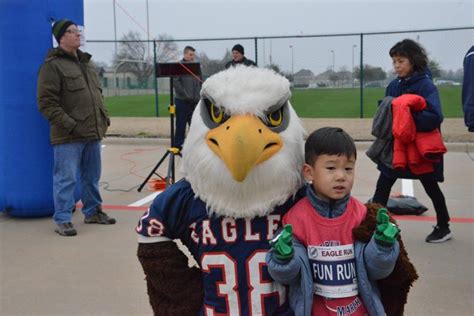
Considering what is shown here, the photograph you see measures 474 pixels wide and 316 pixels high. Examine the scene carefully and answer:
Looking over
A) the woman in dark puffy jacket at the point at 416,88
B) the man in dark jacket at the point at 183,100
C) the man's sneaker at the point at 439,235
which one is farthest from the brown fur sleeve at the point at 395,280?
the man in dark jacket at the point at 183,100

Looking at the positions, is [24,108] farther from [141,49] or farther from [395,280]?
[141,49]

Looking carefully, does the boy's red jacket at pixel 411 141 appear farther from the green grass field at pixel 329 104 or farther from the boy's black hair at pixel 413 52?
the green grass field at pixel 329 104

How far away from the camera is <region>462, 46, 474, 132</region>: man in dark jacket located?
13.3ft

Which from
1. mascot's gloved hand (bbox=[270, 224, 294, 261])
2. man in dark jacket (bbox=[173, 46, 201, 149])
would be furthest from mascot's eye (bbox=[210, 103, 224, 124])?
man in dark jacket (bbox=[173, 46, 201, 149])

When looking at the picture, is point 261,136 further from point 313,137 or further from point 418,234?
point 418,234

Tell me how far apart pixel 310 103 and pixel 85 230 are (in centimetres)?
2081

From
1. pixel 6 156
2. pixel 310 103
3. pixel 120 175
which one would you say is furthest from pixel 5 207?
pixel 310 103

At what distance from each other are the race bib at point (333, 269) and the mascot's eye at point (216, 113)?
507mm

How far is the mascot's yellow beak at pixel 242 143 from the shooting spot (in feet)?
5.53

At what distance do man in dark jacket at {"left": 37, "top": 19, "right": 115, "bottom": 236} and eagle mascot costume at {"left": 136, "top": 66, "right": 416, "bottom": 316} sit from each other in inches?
123

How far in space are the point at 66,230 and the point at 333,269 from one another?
3.68 metres

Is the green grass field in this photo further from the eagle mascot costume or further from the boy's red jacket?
the eagle mascot costume

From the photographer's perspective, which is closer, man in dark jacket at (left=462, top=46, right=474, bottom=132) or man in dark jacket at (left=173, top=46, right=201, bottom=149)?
man in dark jacket at (left=462, top=46, right=474, bottom=132)

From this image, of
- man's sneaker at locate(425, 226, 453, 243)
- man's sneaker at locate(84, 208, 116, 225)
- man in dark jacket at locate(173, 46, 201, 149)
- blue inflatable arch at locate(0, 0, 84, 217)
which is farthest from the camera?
man in dark jacket at locate(173, 46, 201, 149)
